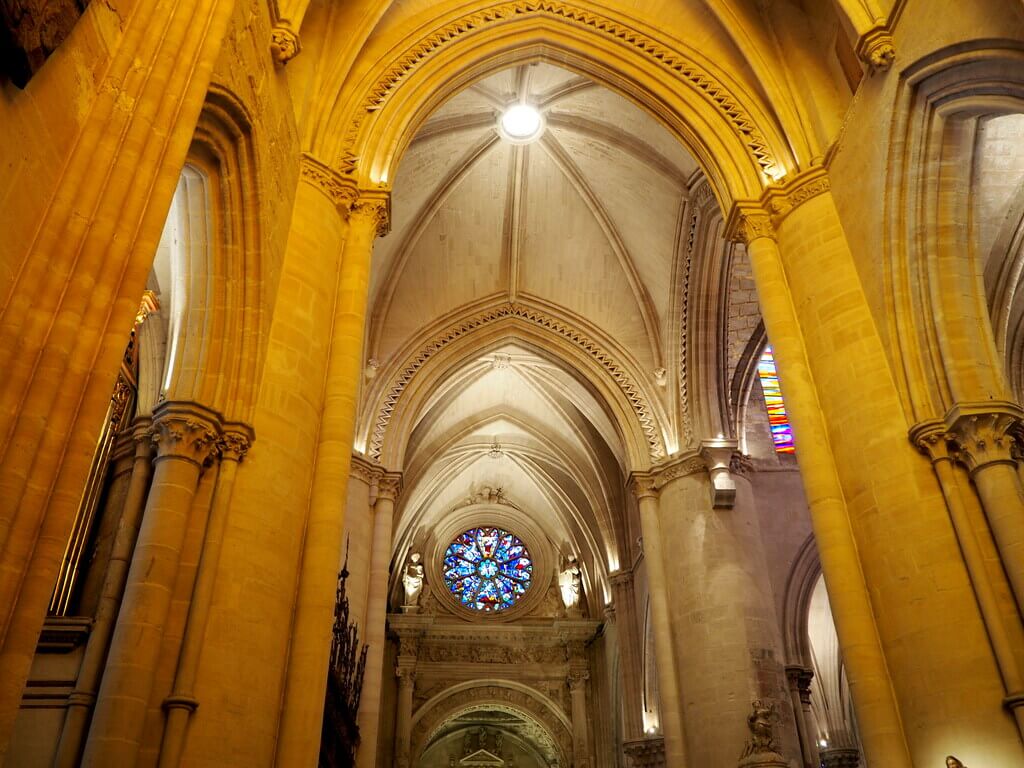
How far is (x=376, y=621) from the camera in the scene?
39.5 feet

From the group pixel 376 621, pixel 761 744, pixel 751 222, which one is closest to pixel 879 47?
pixel 751 222

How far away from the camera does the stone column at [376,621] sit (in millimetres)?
11180

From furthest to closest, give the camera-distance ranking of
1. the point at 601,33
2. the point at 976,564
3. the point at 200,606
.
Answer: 1. the point at 601,33
2. the point at 976,564
3. the point at 200,606

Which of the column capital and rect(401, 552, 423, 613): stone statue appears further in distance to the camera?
rect(401, 552, 423, 613): stone statue

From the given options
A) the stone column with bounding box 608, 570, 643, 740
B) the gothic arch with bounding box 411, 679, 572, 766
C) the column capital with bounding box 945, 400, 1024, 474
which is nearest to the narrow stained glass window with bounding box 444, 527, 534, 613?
the gothic arch with bounding box 411, 679, 572, 766

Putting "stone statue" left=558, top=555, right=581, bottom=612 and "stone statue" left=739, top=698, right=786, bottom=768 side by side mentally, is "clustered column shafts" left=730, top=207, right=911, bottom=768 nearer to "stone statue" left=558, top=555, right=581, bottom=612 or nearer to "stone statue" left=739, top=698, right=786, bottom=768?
"stone statue" left=739, top=698, right=786, bottom=768

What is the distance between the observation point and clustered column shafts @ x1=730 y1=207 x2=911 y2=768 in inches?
232

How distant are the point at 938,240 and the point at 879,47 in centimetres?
169

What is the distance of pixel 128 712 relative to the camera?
185 inches

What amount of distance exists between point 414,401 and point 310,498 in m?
7.40

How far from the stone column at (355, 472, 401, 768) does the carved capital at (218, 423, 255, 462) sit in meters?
Result: 6.55

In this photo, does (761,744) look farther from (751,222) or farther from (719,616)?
(751,222)

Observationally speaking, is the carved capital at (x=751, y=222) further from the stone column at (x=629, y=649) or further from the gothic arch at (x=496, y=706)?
the gothic arch at (x=496, y=706)

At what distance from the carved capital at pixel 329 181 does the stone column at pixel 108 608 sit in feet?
8.49
